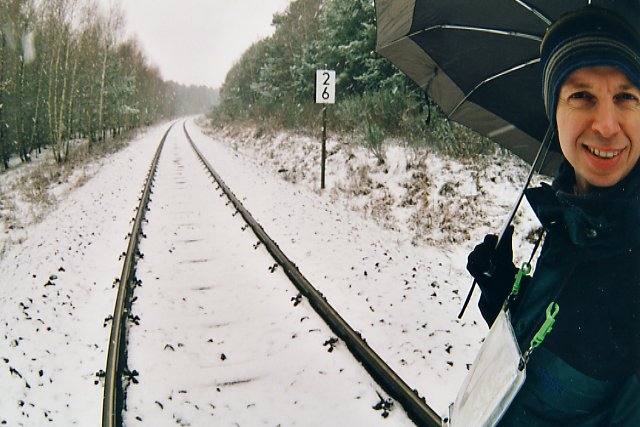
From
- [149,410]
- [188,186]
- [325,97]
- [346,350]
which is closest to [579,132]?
[346,350]

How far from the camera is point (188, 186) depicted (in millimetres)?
11828

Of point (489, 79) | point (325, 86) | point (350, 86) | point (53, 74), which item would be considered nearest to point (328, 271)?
point (489, 79)

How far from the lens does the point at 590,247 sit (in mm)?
1142

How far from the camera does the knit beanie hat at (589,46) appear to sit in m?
1.18

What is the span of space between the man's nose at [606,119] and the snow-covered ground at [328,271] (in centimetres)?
263

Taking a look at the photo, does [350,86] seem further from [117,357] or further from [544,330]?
[544,330]

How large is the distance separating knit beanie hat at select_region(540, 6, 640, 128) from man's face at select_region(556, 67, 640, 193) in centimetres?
3

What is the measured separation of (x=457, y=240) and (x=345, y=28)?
11.0 m

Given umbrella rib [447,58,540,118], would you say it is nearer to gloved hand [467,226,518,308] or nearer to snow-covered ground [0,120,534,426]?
A: gloved hand [467,226,518,308]

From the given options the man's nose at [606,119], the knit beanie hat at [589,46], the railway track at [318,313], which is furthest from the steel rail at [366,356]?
the knit beanie hat at [589,46]

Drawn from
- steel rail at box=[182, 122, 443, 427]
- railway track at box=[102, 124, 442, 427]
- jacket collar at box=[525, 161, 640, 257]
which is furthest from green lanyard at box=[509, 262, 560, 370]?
railway track at box=[102, 124, 442, 427]

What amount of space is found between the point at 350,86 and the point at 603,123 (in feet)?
49.2

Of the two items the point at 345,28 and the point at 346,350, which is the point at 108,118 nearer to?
the point at 345,28

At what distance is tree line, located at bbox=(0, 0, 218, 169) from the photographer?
21.6 metres
